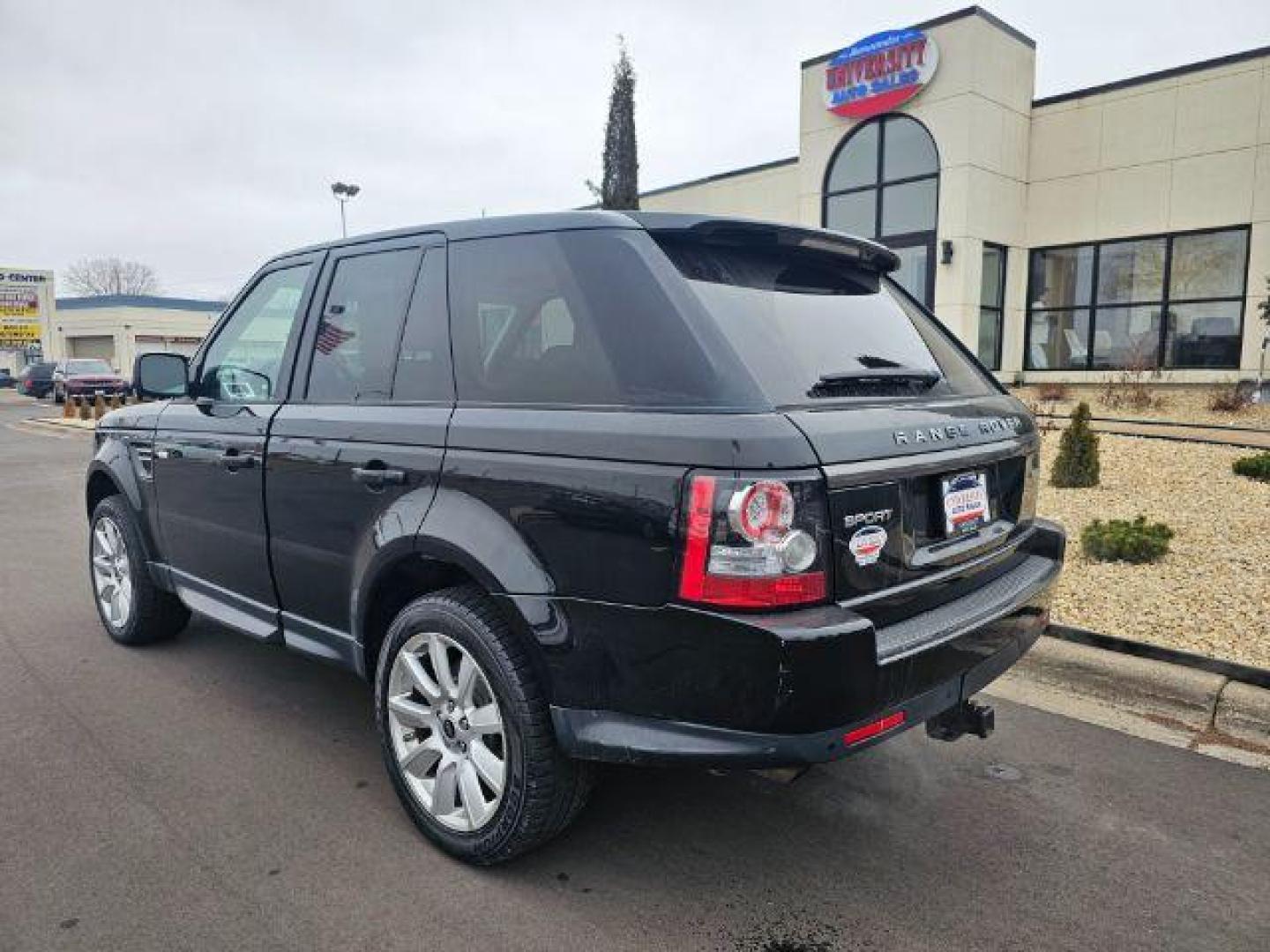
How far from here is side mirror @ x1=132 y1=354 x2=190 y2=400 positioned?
4184mm

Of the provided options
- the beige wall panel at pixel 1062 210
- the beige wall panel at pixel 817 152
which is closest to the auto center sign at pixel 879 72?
the beige wall panel at pixel 817 152

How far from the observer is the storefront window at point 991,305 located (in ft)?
60.9

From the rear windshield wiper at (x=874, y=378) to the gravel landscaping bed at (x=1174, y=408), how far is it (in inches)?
463

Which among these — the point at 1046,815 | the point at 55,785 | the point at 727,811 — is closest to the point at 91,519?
the point at 55,785

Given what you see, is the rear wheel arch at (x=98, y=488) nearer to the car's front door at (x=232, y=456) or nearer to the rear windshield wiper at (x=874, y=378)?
the car's front door at (x=232, y=456)

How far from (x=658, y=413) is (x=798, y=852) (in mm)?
1504

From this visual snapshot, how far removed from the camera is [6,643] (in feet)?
15.9

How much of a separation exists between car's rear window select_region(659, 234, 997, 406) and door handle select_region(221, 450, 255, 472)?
197 centimetres

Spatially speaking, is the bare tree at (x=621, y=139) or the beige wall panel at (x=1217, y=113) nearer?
the beige wall panel at (x=1217, y=113)

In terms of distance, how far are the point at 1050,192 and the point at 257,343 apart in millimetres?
18537

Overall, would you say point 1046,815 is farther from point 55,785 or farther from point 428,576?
point 55,785

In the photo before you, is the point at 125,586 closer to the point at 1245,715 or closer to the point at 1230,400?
the point at 1245,715

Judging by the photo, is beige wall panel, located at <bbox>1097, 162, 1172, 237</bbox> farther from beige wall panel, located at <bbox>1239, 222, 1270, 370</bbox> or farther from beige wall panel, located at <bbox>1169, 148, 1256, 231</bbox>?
beige wall panel, located at <bbox>1239, 222, 1270, 370</bbox>

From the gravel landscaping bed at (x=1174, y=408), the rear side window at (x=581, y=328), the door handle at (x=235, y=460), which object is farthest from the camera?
the gravel landscaping bed at (x=1174, y=408)
